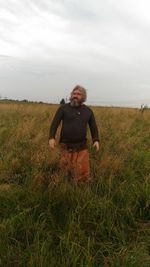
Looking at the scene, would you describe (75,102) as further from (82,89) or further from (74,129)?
(74,129)

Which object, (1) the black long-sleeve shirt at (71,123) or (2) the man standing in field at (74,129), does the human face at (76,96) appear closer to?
(2) the man standing in field at (74,129)

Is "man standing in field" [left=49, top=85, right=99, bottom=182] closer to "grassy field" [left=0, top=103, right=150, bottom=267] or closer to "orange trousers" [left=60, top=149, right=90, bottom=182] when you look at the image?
"orange trousers" [left=60, top=149, right=90, bottom=182]

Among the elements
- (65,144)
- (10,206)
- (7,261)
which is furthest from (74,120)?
(7,261)

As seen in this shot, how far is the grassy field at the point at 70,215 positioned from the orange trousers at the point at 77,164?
0.49 ft

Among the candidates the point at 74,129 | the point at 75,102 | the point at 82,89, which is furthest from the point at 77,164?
the point at 82,89

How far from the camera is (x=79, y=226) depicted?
14.0ft

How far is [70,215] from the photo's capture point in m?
4.38

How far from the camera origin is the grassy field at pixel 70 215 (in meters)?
3.83

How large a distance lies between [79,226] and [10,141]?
4.03 meters

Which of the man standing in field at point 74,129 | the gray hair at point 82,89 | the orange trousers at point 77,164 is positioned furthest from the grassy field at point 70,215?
the gray hair at point 82,89

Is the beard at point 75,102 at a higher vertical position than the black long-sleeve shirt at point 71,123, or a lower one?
higher

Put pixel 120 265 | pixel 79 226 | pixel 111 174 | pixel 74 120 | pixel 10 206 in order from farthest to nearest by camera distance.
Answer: pixel 74 120, pixel 111 174, pixel 10 206, pixel 79 226, pixel 120 265

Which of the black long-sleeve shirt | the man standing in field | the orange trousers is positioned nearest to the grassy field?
the orange trousers

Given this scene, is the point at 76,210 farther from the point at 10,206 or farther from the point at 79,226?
the point at 10,206
